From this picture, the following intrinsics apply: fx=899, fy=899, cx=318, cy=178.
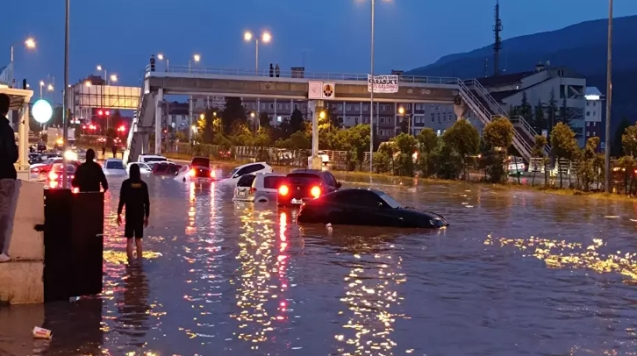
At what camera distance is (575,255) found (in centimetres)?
1869

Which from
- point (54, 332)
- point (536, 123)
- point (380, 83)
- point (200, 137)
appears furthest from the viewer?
point (200, 137)

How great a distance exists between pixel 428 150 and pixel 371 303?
4757 centimetres

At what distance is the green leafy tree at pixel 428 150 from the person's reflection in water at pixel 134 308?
44095 millimetres

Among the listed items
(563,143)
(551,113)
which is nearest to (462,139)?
(563,143)

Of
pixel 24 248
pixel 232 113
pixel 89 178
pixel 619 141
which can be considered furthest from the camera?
pixel 232 113

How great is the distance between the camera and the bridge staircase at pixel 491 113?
65.2 meters

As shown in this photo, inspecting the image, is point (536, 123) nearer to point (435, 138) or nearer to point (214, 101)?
point (435, 138)

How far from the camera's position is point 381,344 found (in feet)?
32.5

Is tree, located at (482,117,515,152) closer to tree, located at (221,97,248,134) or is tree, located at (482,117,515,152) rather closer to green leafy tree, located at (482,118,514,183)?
green leafy tree, located at (482,118,514,183)

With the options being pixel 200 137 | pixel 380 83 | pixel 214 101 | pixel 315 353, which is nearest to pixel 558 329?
pixel 315 353

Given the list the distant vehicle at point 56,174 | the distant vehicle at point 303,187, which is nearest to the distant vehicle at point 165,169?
the distant vehicle at point 56,174

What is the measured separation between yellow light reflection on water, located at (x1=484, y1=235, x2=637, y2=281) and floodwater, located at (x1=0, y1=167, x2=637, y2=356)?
0.16 ft

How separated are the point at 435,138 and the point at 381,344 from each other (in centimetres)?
4934

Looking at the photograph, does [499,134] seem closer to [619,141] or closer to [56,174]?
[56,174]
